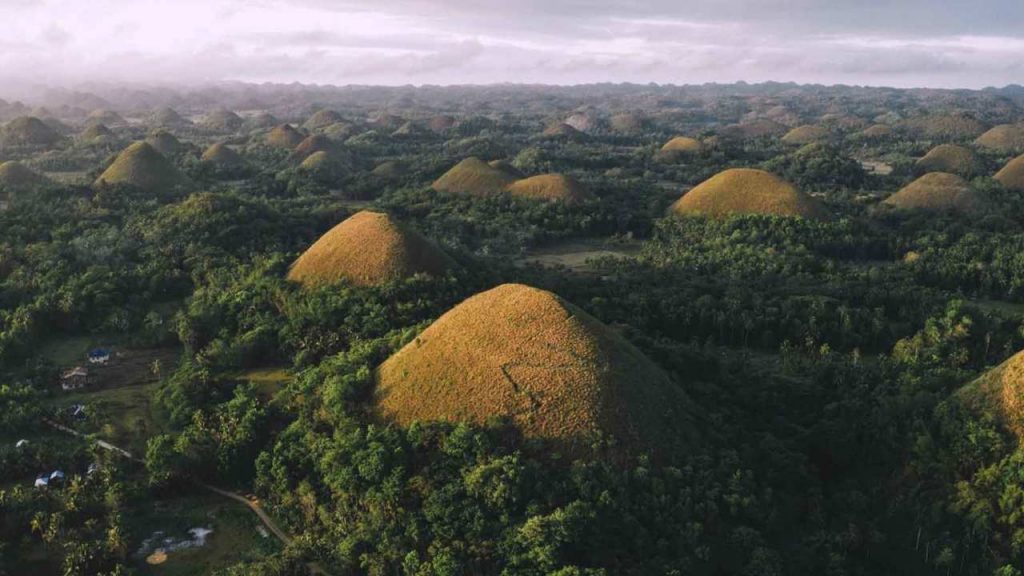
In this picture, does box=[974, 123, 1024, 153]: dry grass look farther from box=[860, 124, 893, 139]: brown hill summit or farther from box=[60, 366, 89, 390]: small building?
box=[60, 366, 89, 390]: small building

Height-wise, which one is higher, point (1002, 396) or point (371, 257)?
point (371, 257)

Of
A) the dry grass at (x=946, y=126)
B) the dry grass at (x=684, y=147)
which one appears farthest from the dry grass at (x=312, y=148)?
the dry grass at (x=946, y=126)

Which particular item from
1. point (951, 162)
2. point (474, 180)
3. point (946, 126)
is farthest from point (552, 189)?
point (946, 126)

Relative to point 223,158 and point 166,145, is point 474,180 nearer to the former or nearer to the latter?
point 223,158

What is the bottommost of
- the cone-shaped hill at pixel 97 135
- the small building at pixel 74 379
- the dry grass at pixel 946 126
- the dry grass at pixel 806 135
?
the small building at pixel 74 379

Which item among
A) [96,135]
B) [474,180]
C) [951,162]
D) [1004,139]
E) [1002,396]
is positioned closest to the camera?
[1002,396]

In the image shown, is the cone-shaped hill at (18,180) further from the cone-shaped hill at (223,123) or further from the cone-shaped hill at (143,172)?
the cone-shaped hill at (223,123)

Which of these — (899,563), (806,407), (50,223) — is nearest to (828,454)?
(806,407)
